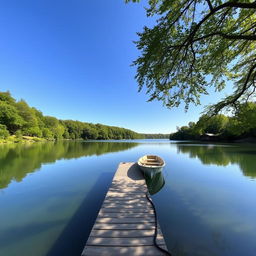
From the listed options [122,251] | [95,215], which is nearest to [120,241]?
[122,251]

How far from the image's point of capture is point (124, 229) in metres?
3.13

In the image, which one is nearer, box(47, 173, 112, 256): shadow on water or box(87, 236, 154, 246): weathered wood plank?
box(87, 236, 154, 246): weathered wood plank

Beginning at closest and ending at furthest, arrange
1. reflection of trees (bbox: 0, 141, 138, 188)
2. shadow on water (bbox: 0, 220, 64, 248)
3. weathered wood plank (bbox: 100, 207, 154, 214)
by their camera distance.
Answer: shadow on water (bbox: 0, 220, 64, 248)
weathered wood plank (bbox: 100, 207, 154, 214)
reflection of trees (bbox: 0, 141, 138, 188)

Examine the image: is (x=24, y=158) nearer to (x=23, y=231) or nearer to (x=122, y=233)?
(x=23, y=231)

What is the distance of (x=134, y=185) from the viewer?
21.0 feet

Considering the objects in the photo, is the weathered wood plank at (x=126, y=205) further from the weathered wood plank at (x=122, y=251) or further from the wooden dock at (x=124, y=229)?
the weathered wood plank at (x=122, y=251)

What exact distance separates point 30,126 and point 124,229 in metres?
55.9

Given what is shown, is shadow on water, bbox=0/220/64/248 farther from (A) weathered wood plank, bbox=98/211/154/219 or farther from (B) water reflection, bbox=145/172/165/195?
(B) water reflection, bbox=145/172/165/195

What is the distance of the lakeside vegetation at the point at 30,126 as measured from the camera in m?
38.5

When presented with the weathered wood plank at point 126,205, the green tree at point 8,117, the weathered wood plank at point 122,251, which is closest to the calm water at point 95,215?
the weathered wood plank at point 126,205

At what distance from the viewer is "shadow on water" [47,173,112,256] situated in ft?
10.7

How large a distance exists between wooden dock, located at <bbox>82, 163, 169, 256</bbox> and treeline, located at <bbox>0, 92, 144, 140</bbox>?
133 feet

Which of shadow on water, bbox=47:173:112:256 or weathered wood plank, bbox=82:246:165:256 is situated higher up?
weathered wood plank, bbox=82:246:165:256

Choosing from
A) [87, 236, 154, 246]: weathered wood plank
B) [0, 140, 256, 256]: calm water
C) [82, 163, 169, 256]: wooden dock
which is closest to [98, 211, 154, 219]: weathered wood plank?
[82, 163, 169, 256]: wooden dock
